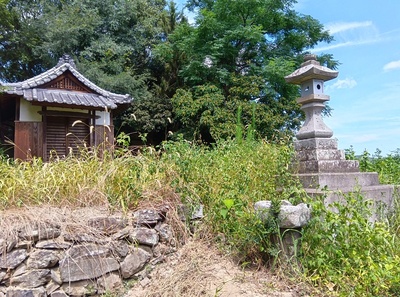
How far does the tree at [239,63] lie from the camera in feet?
33.7

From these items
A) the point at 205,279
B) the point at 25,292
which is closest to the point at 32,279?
the point at 25,292

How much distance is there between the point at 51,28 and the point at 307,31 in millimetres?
9975

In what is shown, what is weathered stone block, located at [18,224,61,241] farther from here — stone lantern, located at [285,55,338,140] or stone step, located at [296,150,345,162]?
stone lantern, located at [285,55,338,140]

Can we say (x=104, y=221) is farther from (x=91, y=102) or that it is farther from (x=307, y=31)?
(x=307, y=31)

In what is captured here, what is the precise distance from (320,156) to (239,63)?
363 inches

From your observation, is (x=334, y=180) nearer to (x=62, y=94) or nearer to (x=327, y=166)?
(x=327, y=166)

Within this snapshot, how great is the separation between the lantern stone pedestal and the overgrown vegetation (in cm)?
18

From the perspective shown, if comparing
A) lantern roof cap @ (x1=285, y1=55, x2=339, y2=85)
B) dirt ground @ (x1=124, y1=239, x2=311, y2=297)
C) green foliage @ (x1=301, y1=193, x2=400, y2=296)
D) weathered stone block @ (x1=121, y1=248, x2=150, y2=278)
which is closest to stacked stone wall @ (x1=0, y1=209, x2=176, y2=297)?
weathered stone block @ (x1=121, y1=248, x2=150, y2=278)

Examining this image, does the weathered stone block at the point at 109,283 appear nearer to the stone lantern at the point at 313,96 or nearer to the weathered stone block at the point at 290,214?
the weathered stone block at the point at 290,214

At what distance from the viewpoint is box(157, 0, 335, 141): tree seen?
10.3 meters

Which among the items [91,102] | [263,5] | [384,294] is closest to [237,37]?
[263,5]

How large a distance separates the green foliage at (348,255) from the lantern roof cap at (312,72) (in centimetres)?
158

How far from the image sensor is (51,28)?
1168 centimetres

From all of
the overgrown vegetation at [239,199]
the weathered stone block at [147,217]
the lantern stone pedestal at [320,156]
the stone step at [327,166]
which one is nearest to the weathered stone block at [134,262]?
the weathered stone block at [147,217]
